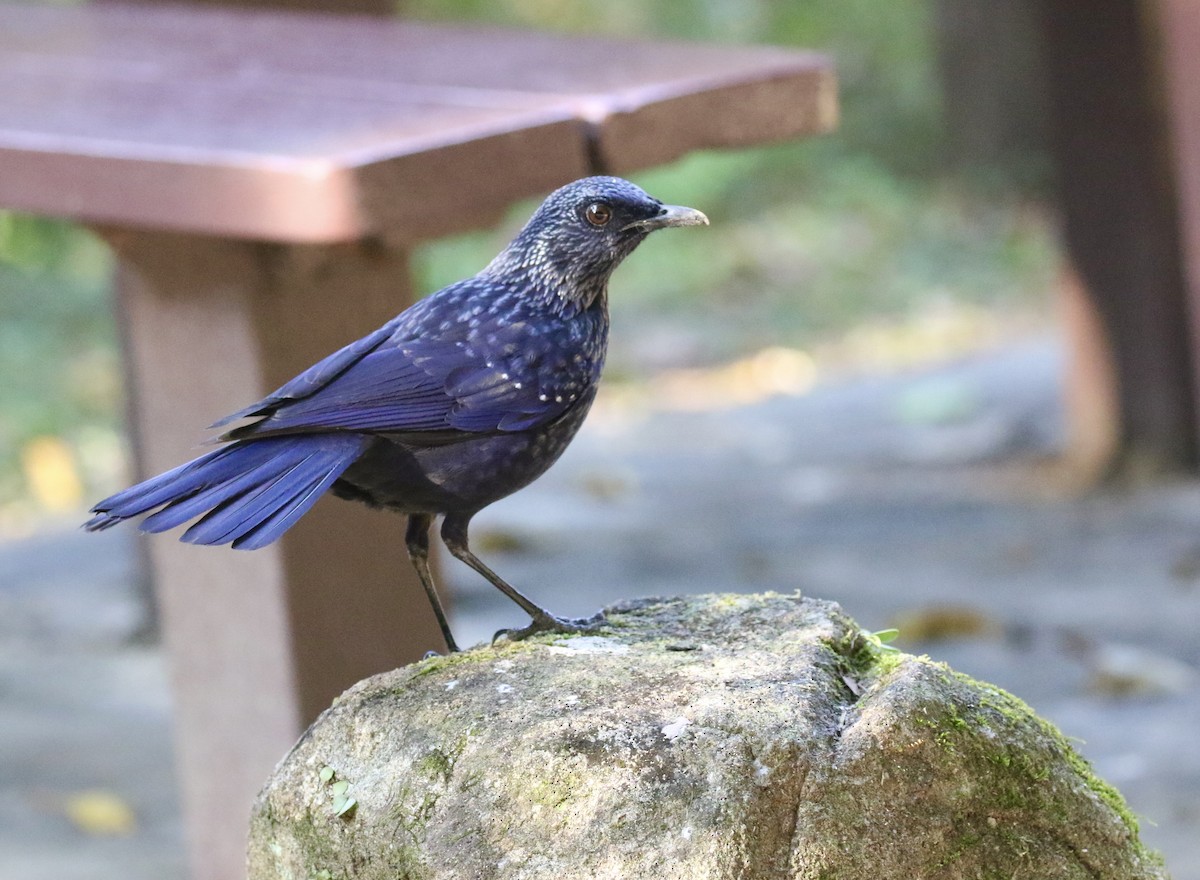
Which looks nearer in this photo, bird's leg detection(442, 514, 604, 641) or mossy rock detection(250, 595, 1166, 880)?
mossy rock detection(250, 595, 1166, 880)

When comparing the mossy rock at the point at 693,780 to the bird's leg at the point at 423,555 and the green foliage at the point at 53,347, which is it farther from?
the green foliage at the point at 53,347

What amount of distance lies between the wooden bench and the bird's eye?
2.23 feet

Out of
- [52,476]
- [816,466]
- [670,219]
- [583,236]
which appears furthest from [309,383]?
[52,476]

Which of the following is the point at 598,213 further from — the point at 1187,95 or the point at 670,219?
the point at 1187,95

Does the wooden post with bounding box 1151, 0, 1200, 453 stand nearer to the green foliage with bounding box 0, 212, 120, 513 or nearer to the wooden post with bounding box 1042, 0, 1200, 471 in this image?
the wooden post with bounding box 1042, 0, 1200, 471

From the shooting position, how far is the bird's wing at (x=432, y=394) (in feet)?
8.56

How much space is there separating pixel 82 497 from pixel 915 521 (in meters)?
5.73

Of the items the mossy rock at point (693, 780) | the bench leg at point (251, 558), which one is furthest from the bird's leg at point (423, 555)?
the bench leg at point (251, 558)

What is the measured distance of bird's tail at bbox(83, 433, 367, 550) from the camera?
7.73ft

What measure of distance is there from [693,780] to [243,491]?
0.82 metres

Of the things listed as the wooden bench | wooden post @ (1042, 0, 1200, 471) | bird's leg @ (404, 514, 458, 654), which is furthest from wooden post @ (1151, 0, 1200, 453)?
bird's leg @ (404, 514, 458, 654)

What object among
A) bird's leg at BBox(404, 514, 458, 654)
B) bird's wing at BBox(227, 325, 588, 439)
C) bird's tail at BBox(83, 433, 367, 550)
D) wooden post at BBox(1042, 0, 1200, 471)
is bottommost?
wooden post at BBox(1042, 0, 1200, 471)

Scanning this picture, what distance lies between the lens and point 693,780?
2271 mm

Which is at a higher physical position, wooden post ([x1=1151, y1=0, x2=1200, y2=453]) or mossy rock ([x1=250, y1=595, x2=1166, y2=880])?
wooden post ([x1=1151, y1=0, x2=1200, y2=453])
